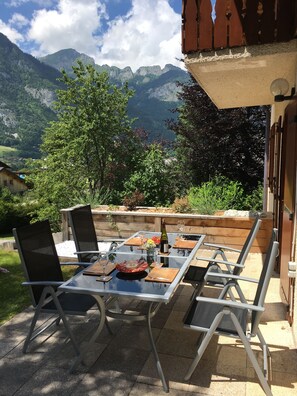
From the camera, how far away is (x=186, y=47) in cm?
344

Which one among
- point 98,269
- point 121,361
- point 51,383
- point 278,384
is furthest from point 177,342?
point 51,383

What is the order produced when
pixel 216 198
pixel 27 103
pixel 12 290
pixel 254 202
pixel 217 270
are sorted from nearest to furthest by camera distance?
pixel 217 270 → pixel 12 290 → pixel 216 198 → pixel 254 202 → pixel 27 103

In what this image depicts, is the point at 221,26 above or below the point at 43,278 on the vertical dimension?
above

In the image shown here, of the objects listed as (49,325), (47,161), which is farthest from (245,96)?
(47,161)

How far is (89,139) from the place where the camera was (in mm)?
10211

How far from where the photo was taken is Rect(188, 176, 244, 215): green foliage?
607 centimetres

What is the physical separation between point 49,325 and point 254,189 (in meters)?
6.85

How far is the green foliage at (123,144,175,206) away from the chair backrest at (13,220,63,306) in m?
5.00

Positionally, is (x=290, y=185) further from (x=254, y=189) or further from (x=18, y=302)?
(x=254, y=189)

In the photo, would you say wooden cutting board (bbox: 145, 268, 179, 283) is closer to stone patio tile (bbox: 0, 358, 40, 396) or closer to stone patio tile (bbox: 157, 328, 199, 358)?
stone patio tile (bbox: 157, 328, 199, 358)

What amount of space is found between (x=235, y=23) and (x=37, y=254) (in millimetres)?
2984

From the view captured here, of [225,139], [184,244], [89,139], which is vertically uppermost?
[89,139]

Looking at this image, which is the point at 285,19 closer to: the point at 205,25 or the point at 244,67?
the point at 244,67

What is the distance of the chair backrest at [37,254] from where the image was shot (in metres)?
2.78
